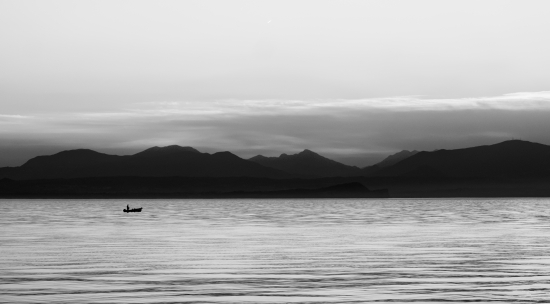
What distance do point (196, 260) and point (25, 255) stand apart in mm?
10164

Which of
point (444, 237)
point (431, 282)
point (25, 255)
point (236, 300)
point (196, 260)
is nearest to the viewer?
point (236, 300)

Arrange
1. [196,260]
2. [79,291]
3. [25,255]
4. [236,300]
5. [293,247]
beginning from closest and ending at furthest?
1. [236,300]
2. [79,291]
3. [196,260]
4. [25,255]
5. [293,247]

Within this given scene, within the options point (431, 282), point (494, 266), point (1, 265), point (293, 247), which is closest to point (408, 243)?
point (293, 247)

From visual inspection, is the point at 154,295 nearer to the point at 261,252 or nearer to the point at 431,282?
the point at 431,282

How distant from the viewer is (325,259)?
142 ft

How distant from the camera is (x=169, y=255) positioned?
46.1 meters

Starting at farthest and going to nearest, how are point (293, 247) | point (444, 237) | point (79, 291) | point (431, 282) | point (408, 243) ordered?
1. point (444, 237)
2. point (408, 243)
3. point (293, 247)
4. point (431, 282)
5. point (79, 291)

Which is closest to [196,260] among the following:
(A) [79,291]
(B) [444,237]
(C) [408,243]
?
(A) [79,291]

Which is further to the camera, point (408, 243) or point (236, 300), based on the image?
point (408, 243)

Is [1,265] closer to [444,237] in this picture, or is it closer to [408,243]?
[408,243]

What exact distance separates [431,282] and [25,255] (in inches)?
944

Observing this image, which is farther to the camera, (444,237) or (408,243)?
(444,237)

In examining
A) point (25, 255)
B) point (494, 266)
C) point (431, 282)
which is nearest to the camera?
point (431, 282)

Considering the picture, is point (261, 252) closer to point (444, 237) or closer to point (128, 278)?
point (128, 278)
